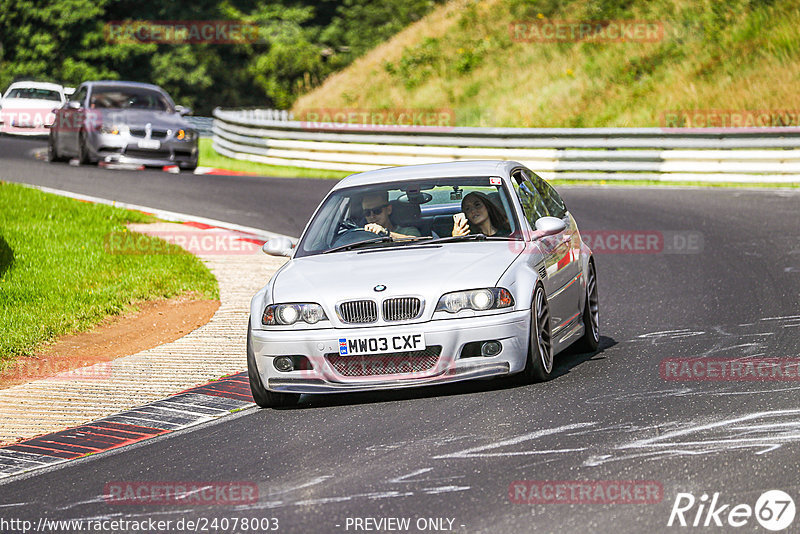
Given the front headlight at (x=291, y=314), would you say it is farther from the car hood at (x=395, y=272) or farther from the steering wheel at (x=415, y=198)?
the steering wheel at (x=415, y=198)

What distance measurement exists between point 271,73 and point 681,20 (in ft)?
112

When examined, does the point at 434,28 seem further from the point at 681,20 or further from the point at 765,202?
the point at 765,202

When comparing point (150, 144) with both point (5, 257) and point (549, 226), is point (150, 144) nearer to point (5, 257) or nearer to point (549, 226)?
point (5, 257)

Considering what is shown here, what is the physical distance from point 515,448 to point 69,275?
8301 millimetres

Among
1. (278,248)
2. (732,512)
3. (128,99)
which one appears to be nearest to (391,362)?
(278,248)

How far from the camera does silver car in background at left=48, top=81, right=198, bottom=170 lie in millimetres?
24250

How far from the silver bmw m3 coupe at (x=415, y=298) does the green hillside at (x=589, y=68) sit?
59.6 ft

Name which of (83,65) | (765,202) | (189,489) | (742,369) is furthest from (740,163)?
(83,65)

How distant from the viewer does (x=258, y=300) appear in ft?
27.1

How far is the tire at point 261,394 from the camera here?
26.5 feet

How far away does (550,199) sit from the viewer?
32.8 feet

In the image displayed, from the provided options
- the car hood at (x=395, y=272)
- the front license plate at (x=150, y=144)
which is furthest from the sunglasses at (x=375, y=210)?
the front license plate at (x=150, y=144)

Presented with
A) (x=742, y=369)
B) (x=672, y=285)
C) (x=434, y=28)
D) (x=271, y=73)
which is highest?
(x=742, y=369)

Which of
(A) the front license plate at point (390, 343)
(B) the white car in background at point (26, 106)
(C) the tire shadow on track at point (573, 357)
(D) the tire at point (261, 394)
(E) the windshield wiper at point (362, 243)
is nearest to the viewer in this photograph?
(A) the front license plate at point (390, 343)
